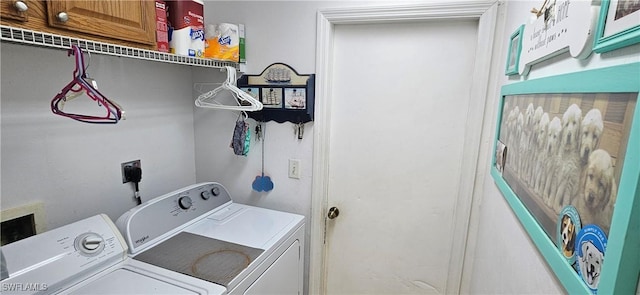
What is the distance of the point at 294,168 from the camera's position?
5.87 feet

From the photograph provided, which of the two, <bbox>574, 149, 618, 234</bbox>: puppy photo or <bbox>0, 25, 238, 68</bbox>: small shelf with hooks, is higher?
<bbox>0, 25, 238, 68</bbox>: small shelf with hooks

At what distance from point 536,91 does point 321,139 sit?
109 cm

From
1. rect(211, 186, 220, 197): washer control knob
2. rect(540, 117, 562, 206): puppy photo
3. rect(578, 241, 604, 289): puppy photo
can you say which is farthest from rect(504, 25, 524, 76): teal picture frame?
rect(211, 186, 220, 197): washer control knob

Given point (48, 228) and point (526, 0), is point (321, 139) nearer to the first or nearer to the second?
point (526, 0)

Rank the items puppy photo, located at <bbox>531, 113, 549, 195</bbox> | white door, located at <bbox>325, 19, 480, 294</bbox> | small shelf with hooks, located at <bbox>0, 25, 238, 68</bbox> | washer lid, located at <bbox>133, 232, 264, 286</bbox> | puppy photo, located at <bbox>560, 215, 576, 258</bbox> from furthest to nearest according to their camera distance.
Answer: white door, located at <bbox>325, 19, 480, 294</bbox> → washer lid, located at <bbox>133, 232, 264, 286</bbox> → small shelf with hooks, located at <bbox>0, 25, 238, 68</bbox> → puppy photo, located at <bbox>531, 113, 549, 195</bbox> → puppy photo, located at <bbox>560, 215, 576, 258</bbox>

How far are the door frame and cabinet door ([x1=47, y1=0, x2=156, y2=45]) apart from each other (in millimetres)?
794

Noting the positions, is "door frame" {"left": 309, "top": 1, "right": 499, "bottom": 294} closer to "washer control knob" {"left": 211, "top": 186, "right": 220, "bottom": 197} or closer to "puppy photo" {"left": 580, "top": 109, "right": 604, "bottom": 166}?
"washer control knob" {"left": 211, "top": 186, "right": 220, "bottom": 197}

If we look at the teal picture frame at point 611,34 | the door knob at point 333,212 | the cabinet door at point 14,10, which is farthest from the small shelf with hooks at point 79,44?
the teal picture frame at point 611,34

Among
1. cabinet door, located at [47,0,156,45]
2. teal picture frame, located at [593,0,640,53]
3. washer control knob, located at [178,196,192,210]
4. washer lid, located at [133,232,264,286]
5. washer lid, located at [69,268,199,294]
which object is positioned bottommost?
washer lid, located at [69,268,199,294]

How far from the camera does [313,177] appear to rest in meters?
1.75

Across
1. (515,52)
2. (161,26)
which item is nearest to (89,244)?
(161,26)

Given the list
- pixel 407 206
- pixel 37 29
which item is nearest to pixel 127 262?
pixel 37 29

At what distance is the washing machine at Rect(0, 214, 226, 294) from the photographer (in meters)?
0.96

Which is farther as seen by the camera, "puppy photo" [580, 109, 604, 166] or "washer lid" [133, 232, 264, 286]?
"washer lid" [133, 232, 264, 286]
